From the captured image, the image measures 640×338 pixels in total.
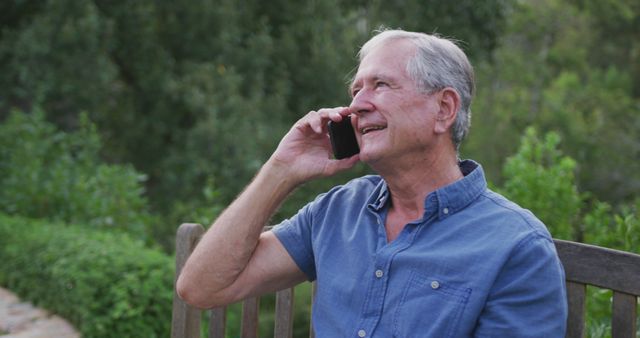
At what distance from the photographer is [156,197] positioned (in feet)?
32.6

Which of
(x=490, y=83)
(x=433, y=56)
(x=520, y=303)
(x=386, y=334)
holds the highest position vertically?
(x=433, y=56)

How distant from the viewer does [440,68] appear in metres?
2.24

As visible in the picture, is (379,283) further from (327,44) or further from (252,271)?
(327,44)

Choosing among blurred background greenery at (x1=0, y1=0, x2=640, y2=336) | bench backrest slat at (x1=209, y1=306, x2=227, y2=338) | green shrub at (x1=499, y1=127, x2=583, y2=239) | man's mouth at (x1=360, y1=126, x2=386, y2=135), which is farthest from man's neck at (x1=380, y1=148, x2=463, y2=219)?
blurred background greenery at (x1=0, y1=0, x2=640, y2=336)

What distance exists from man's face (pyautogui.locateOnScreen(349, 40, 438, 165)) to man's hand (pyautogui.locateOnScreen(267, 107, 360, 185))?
192 millimetres

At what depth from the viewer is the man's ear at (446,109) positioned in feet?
7.35

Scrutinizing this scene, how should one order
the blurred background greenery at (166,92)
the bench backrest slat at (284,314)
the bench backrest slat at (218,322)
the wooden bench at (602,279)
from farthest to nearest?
1. the blurred background greenery at (166,92)
2. the bench backrest slat at (218,322)
3. the bench backrest slat at (284,314)
4. the wooden bench at (602,279)

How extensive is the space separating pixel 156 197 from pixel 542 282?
833cm

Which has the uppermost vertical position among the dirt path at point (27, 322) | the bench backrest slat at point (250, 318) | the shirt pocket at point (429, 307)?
the shirt pocket at point (429, 307)

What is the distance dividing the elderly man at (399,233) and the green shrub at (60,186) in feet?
12.7

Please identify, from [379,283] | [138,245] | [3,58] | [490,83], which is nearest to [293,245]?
[379,283]

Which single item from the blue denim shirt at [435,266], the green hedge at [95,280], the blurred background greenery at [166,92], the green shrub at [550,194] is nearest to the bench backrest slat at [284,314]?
the blue denim shirt at [435,266]

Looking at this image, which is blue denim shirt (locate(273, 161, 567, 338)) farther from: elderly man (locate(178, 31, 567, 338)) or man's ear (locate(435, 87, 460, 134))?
man's ear (locate(435, 87, 460, 134))

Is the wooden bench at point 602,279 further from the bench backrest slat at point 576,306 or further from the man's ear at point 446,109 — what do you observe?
the man's ear at point 446,109
